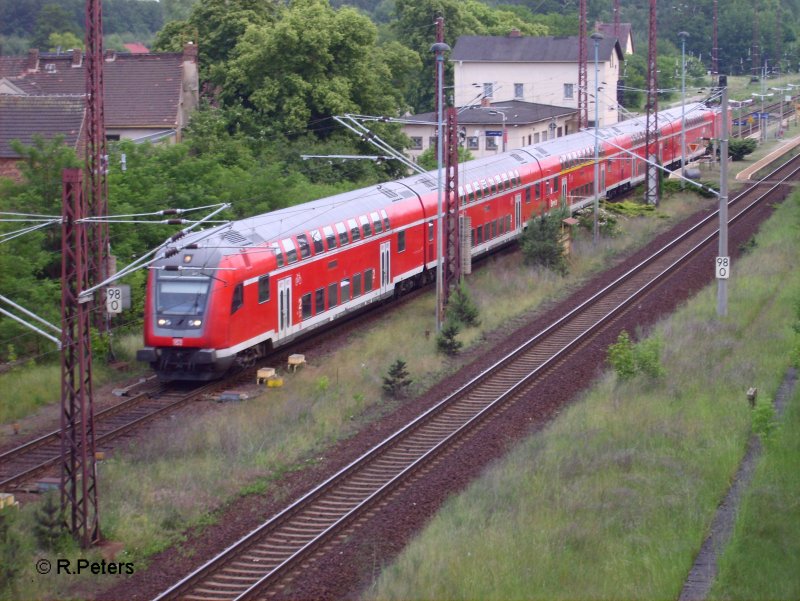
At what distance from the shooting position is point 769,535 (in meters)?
15.2

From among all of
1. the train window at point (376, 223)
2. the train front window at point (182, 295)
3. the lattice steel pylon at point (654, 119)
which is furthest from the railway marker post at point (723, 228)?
the lattice steel pylon at point (654, 119)

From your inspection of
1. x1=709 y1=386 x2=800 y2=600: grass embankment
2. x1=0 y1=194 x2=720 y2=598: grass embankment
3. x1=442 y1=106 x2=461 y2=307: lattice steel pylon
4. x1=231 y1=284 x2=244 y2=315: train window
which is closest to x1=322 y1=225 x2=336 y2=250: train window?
x1=0 y1=194 x2=720 y2=598: grass embankment

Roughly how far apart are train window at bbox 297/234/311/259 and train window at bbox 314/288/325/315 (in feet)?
3.57

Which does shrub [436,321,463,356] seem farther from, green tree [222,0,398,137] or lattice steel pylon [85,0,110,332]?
green tree [222,0,398,137]

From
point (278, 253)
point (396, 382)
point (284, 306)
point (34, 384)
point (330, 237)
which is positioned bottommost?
point (34, 384)

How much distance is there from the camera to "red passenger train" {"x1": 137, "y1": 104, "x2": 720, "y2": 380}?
78.1ft

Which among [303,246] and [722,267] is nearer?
[303,246]

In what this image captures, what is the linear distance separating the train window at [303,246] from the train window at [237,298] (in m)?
2.74

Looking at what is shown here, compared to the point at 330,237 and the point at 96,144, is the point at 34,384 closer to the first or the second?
the point at 96,144

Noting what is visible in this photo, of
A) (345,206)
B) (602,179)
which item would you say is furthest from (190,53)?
(345,206)

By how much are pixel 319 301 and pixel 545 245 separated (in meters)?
11.7

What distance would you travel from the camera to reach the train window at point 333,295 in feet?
92.4

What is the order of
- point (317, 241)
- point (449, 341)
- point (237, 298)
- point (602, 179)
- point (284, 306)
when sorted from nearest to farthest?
point (237, 298) → point (284, 306) → point (317, 241) → point (449, 341) → point (602, 179)

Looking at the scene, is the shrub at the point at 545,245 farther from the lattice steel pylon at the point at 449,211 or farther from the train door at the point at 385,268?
the train door at the point at 385,268
